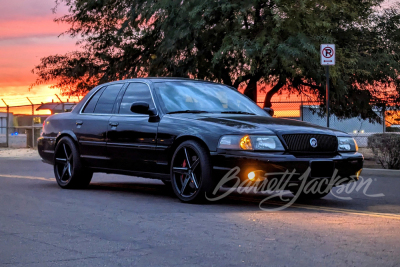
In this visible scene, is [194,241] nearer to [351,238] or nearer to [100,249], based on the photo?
[100,249]

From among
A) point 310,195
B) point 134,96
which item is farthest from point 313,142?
point 134,96

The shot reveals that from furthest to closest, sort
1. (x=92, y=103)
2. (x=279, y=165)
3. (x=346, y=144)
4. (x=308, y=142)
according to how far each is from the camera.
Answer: (x=92, y=103) < (x=346, y=144) < (x=308, y=142) < (x=279, y=165)

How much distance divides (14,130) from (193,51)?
54.2 feet

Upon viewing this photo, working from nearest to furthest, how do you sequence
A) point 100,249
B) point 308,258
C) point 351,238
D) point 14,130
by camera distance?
point 308,258 < point 100,249 < point 351,238 < point 14,130

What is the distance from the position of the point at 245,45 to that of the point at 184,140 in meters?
9.59

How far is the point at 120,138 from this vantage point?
922cm

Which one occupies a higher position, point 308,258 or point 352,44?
point 352,44

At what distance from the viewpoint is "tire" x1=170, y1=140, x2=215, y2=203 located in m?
7.76

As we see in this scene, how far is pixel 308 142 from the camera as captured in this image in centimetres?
774

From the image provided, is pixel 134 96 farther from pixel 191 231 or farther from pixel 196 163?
pixel 191 231

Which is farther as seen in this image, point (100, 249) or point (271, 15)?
point (271, 15)

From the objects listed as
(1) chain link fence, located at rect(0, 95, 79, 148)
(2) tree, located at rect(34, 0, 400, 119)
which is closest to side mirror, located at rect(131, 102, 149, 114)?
(2) tree, located at rect(34, 0, 400, 119)

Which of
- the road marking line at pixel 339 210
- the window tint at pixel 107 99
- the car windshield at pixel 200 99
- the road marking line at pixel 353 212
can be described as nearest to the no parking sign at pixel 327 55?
the car windshield at pixel 200 99

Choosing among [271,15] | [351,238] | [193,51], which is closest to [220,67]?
[193,51]
